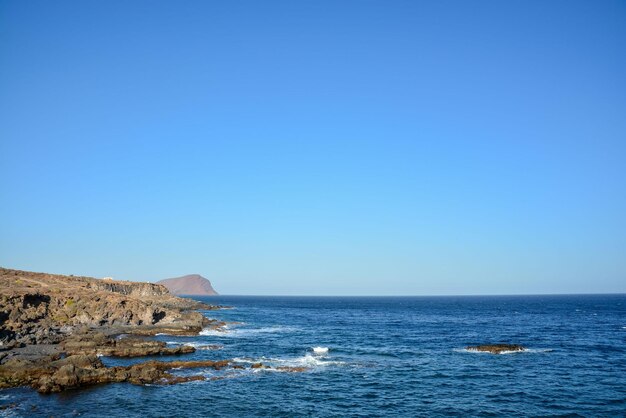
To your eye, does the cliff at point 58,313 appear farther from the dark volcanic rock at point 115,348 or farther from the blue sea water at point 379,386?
the blue sea water at point 379,386

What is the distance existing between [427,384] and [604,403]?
56.1ft

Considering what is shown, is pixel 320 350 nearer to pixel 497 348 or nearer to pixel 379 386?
pixel 379 386

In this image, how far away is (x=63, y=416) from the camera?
119ft

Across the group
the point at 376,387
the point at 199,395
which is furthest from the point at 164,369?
the point at 376,387

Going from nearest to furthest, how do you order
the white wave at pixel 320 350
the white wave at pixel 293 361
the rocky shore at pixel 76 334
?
the rocky shore at pixel 76 334 < the white wave at pixel 293 361 < the white wave at pixel 320 350

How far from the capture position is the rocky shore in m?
46.7

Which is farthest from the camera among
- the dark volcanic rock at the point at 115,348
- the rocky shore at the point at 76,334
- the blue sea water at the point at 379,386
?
the dark volcanic rock at the point at 115,348

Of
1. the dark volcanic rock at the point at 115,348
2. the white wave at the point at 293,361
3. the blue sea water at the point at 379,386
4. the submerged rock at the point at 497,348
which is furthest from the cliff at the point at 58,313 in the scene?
the submerged rock at the point at 497,348

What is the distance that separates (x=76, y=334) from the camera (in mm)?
74312

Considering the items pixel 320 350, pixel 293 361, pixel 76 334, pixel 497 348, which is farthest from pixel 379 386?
pixel 76 334

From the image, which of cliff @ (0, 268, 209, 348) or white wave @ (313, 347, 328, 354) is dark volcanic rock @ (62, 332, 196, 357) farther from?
white wave @ (313, 347, 328, 354)

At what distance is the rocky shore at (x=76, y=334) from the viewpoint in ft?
153

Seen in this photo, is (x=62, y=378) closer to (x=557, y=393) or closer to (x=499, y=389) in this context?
(x=499, y=389)

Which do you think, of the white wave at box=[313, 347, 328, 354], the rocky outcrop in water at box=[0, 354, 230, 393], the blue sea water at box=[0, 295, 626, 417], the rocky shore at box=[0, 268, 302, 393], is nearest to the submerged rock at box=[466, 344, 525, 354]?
the blue sea water at box=[0, 295, 626, 417]
